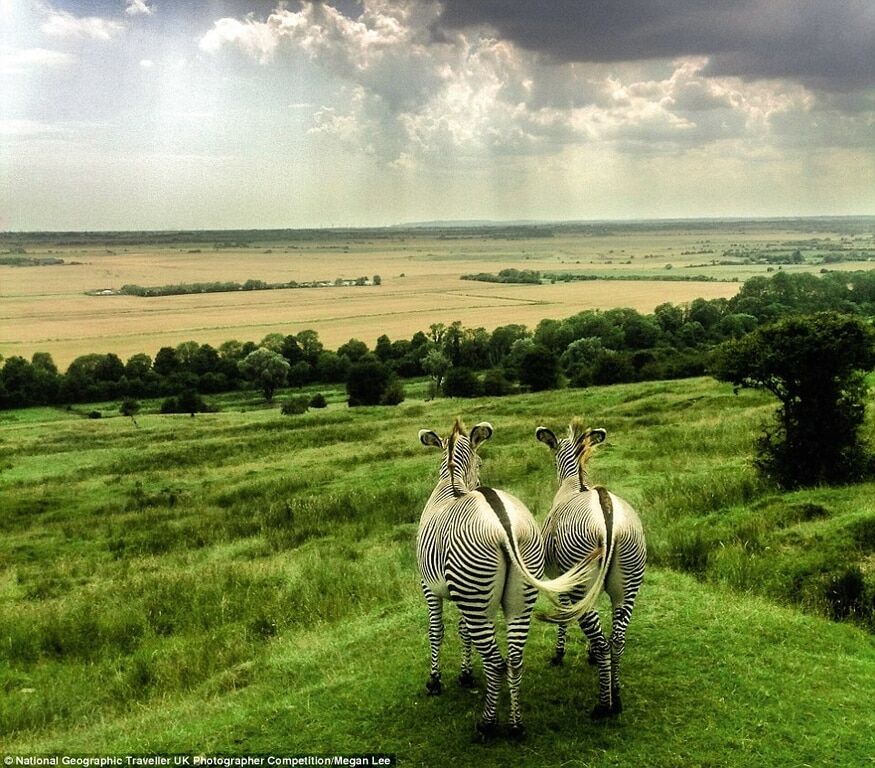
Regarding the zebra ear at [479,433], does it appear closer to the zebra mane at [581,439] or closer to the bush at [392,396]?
the zebra mane at [581,439]

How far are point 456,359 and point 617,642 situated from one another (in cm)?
7856

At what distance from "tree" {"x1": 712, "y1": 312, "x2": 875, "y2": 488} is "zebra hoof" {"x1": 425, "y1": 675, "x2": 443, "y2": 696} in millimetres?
11264

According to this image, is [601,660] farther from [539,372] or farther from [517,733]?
[539,372]

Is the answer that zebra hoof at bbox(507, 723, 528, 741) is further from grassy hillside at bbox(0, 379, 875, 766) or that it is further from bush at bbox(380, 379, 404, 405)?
bush at bbox(380, 379, 404, 405)

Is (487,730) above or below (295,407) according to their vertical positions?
above

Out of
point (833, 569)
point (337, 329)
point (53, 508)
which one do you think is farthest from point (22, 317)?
point (833, 569)

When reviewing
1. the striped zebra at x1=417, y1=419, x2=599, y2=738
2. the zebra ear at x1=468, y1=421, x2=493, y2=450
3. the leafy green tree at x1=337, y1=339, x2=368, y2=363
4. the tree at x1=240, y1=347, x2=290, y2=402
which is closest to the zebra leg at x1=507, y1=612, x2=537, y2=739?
the striped zebra at x1=417, y1=419, x2=599, y2=738

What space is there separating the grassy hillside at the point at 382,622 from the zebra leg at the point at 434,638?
16cm

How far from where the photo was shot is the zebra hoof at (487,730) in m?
7.15

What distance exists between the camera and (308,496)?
2277 cm

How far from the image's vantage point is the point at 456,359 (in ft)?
282

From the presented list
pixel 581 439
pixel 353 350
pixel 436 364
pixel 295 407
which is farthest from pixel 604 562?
pixel 353 350

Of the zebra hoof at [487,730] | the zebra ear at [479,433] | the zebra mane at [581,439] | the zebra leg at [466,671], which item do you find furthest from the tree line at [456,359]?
the zebra hoof at [487,730]

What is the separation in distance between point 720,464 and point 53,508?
2098 cm
